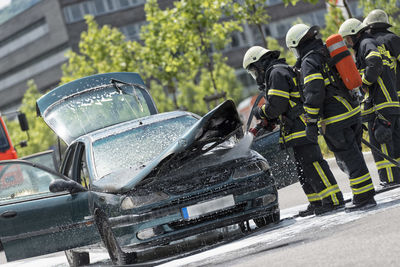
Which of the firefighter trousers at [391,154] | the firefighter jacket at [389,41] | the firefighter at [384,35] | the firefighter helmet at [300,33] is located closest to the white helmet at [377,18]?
the firefighter at [384,35]

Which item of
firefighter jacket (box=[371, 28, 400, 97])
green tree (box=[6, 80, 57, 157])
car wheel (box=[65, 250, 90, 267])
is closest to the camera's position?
firefighter jacket (box=[371, 28, 400, 97])

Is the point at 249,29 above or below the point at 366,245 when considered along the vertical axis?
above

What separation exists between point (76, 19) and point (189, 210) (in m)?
64.9

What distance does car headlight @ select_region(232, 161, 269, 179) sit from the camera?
Answer: 7559 mm

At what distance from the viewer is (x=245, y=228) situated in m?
8.48

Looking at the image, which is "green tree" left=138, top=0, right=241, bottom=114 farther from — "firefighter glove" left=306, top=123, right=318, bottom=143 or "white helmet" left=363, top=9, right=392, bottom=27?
"firefighter glove" left=306, top=123, right=318, bottom=143

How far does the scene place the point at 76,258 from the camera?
9227 mm

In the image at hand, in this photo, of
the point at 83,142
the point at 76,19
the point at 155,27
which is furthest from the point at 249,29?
the point at 83,142

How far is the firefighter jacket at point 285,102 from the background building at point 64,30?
194ft

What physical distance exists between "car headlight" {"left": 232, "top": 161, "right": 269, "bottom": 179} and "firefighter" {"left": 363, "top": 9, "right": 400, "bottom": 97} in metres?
2.23

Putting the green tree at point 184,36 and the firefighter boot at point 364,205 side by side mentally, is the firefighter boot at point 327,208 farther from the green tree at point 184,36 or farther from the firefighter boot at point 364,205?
the green tree at point 184,36

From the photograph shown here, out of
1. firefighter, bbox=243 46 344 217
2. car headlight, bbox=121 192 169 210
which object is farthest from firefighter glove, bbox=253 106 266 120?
car headlight, bbox=121 192 169 210

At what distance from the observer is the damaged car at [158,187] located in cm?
721

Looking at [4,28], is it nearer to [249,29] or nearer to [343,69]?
[249,29]
